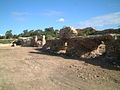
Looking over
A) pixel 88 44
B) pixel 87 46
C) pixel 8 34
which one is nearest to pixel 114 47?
pixel 88 44

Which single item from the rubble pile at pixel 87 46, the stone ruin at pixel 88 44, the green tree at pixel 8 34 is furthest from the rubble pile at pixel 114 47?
the green tree at pixel 8 34

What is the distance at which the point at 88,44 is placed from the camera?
1444 centimetres

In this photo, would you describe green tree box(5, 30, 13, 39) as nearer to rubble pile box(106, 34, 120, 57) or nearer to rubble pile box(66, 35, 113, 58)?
rubble pile box(66, 35, 113, 58)

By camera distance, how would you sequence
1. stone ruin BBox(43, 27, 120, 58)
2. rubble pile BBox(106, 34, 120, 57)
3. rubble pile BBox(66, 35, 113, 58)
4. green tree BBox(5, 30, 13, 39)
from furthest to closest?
green tree BBox(5, 30, 13, 39)
rubble pile BBox(66, 35, 113, 58)
stone ruin BBox(43, 27, 120, 58)
rubble pile BBox(106, 34, 120, 57)

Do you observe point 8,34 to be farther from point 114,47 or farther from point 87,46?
point 114,47

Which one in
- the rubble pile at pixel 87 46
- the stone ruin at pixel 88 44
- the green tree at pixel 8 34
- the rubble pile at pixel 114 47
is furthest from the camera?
the green tree at pixel 8 34

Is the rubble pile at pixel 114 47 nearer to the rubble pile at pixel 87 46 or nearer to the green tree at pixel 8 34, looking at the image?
the rubble pile at pixel 87 46

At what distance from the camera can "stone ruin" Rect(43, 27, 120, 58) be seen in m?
11.0

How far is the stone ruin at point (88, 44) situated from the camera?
1101 cm

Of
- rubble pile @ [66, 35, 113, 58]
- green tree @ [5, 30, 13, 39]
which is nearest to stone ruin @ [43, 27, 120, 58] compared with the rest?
rubble pile @ [66, 35, 113, 58]

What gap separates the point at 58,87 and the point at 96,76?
2593 mm

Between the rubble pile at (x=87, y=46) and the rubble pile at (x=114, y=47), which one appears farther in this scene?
the rubble pile at (x=87, y=46)

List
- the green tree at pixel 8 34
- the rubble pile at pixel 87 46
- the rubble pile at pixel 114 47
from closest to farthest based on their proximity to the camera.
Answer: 1. the rubble pile at pixel 114 47
2. the rubble pile at pixel 87 46
3. the green tree at pixel 8 34

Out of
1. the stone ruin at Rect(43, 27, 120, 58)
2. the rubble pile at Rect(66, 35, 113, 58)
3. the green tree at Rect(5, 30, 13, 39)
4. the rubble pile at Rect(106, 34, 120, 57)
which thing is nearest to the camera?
the rubble pile at Rect(106, 34, 120, 57)
